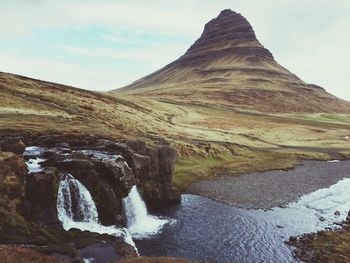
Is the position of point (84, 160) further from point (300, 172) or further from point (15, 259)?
point (300, 172)

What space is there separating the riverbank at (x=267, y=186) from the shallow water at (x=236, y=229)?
8.58 feet

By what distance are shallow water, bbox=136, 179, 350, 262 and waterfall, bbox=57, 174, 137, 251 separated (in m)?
3.94

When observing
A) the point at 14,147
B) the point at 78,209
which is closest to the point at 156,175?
the point at 78,209

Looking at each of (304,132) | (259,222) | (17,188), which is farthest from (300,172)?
(304,132)

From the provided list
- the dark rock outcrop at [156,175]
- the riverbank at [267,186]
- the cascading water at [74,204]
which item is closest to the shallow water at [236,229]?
the riverbank at [267,186]

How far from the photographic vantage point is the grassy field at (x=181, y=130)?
261 feet

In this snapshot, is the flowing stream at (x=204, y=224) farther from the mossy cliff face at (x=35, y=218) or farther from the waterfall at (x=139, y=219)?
the mossy cliff face at (x=35, y=218)

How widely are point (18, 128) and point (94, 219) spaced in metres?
30.5

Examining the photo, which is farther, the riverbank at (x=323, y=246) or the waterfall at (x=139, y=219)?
the waterfall at (x=139, y=219)

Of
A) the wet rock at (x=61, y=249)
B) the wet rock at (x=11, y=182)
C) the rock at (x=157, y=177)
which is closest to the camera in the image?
the wet rock at (x=61, y=249)

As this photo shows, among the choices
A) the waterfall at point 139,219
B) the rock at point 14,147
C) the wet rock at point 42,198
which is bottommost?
the waterfall at point 139,219

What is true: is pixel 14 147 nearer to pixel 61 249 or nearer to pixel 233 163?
pixel 61 249

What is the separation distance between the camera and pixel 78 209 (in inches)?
1719

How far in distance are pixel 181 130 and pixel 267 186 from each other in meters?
62.4
